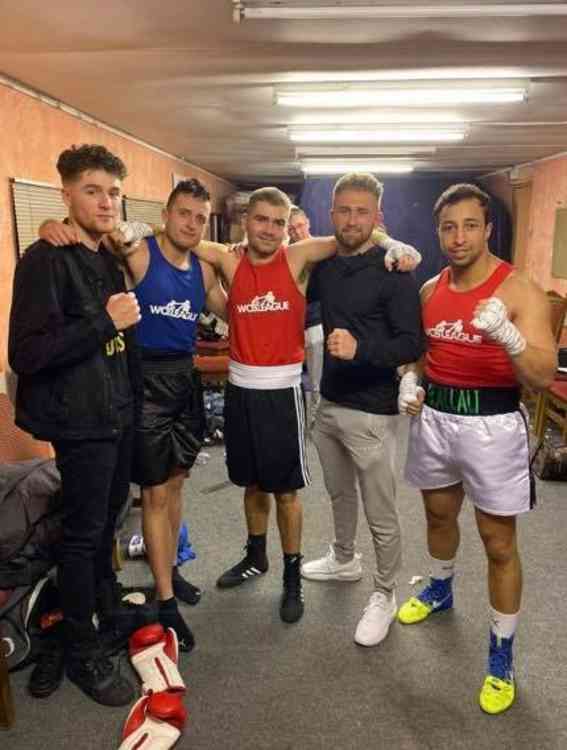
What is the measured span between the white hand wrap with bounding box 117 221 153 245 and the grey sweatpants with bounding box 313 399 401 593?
0.89 metres

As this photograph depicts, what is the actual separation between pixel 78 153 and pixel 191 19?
737mm

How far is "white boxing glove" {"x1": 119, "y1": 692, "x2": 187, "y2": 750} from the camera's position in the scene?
163cm

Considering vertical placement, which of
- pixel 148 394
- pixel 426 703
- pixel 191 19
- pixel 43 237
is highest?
pixel 191 19

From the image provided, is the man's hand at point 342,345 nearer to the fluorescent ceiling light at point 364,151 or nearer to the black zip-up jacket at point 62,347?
the black zip-up jacket at point 62,347

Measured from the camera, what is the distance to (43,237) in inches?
66.1

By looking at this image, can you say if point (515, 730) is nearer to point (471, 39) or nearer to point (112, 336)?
point (112, 336)

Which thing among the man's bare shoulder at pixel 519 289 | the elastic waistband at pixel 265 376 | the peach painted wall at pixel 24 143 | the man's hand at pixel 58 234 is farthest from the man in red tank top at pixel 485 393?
the peach painted wall at pixel 24 143

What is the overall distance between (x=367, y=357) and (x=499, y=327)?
464 mm

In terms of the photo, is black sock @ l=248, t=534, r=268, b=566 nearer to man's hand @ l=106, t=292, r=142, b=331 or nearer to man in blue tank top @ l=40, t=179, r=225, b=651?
man in blue tank top @ l=40, t=179, r=225, b=651

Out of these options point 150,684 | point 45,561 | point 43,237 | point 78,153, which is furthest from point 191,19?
point 150,684

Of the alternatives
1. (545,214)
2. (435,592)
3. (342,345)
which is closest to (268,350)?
(342,345)

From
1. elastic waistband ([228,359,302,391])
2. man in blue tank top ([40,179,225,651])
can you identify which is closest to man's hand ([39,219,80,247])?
man in blue tank top ([40,179,225,651])

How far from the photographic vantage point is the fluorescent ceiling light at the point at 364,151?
5535 mm

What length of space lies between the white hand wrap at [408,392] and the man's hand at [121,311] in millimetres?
880
